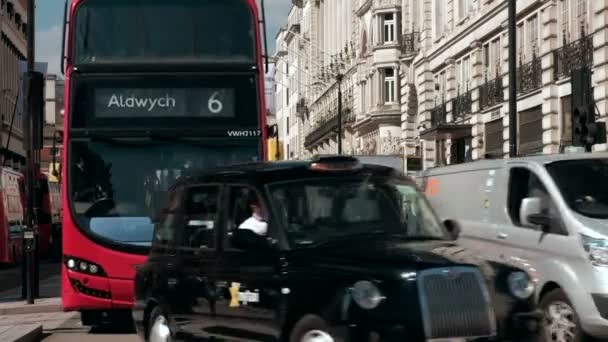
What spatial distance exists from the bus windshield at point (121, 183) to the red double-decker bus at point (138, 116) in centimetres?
1

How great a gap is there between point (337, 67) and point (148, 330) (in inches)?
2701

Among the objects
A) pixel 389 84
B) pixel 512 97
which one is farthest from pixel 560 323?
pixel 389 84

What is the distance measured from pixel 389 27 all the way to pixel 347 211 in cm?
5350

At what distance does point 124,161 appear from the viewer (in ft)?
42.7

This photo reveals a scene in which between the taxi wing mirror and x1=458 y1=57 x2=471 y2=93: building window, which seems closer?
the taxi wing mirror

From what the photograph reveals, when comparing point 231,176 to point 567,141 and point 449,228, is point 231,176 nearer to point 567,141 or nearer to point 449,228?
point 449,228

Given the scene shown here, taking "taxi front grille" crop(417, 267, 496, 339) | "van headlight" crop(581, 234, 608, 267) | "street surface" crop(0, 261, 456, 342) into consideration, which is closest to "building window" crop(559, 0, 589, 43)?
"street surface" crop(0, 261, 456, 342)

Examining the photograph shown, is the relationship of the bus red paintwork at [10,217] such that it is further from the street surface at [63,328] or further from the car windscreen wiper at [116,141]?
the car windscreen wiper at [116,141]

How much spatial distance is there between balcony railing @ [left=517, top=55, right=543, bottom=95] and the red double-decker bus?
22.0 metres

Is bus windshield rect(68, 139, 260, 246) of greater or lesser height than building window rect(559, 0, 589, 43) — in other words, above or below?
below

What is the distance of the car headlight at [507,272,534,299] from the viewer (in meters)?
7.20

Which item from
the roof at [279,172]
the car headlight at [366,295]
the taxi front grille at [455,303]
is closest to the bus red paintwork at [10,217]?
the roof at [279,172]

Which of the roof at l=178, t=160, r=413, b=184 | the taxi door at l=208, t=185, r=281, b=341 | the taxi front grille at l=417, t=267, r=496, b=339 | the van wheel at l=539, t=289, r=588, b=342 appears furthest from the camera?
the van wheel at l=539, t=289, r=588, b=342

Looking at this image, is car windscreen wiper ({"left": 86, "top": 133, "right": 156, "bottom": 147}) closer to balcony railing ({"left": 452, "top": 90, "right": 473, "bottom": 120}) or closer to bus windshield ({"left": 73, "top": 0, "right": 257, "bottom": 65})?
bus windshield ({"left": 73, "top": 0, "right": 257, "bottom": 65})
